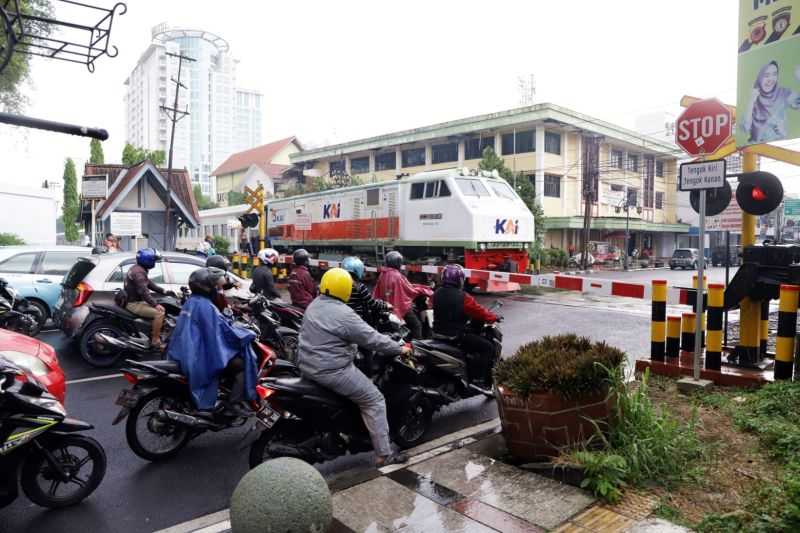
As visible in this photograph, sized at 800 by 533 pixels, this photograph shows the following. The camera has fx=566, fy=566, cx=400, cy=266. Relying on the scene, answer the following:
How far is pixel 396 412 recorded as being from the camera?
462cm

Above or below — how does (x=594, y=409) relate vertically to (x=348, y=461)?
above

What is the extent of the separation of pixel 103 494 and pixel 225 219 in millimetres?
37077

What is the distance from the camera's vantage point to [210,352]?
4.43 m

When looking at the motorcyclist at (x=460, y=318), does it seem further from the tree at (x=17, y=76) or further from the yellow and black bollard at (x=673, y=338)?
the tree at (x=17, y=76)

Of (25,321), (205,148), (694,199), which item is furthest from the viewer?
(205,148)

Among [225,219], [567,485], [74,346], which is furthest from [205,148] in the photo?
[567,485]

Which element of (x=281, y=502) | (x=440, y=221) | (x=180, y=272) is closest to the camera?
(x=281, y=502)

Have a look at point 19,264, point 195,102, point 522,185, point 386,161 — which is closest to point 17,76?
point 19,264

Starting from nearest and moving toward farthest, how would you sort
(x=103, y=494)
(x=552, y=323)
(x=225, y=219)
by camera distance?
(x=103, y=494), (x=552, y=323), (x=225, y=219)

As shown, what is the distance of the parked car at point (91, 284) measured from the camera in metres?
7.75

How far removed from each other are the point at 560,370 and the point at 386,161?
40.3 meters

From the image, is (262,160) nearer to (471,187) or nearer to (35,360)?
(471,187)

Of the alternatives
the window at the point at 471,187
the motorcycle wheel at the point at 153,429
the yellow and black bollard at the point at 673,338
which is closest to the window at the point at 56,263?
the motorcycle wheel at the point at 153,429

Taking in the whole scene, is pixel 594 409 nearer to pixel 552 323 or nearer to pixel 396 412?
pixel 396 412
